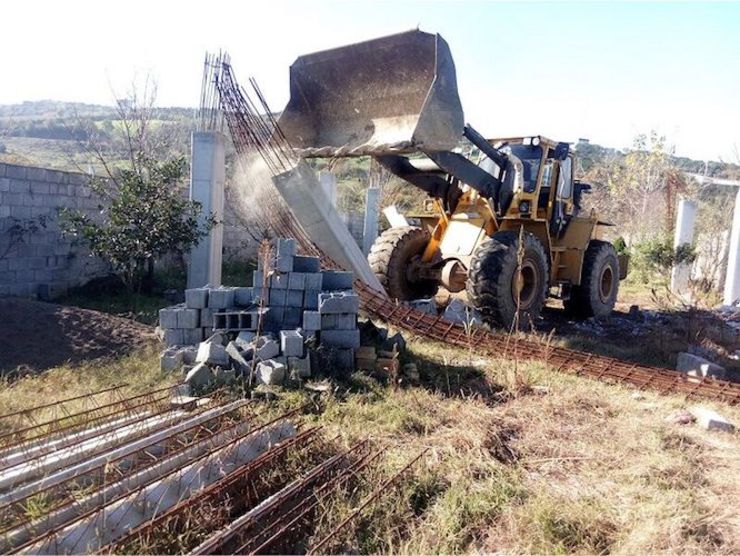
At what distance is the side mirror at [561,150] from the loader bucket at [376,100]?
1909 millimetres

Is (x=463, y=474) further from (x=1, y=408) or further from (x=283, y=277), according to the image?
(x=1, y=408)

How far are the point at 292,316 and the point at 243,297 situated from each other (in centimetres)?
48

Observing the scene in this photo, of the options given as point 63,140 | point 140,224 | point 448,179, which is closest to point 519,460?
point 448,179

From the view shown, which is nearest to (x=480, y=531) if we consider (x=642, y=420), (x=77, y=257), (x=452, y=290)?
(x=642, y=420)

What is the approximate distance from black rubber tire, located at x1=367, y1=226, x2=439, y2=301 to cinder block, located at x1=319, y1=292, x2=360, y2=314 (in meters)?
2.99

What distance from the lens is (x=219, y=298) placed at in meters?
5.45

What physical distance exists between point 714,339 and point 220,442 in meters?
7.12

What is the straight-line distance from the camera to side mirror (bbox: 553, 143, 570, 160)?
26.0 feet

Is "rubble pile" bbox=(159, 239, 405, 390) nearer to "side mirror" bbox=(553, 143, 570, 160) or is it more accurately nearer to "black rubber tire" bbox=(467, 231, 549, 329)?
"black rubber tire" bbox=(467, 231, 549, 329)

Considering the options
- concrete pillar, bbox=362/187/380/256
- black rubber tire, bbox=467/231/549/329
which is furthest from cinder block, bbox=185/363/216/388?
concrete pillar, bbox=362/187/380/256

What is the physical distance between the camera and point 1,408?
4145 mm

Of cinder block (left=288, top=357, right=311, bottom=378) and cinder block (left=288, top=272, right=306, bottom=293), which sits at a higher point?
cinder block (left=288, top=272, right=306, bottom=293)

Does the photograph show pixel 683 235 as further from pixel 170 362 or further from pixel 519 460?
pixel 170 362

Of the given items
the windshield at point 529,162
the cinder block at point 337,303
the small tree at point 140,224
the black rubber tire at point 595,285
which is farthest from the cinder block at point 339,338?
the black rubber tire at point 595,285
